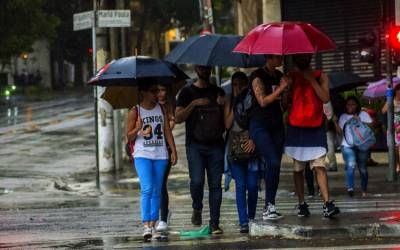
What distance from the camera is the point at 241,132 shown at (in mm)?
9727

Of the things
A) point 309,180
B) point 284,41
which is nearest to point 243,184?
point 284,41

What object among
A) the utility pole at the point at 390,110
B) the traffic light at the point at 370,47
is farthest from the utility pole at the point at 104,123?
the utility pole at the point at 390,110

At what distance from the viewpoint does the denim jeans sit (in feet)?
31.5

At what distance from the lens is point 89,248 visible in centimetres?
906

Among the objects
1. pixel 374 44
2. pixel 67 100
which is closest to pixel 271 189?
pixel 374 44

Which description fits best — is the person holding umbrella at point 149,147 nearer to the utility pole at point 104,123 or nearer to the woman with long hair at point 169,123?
the woman with long hair at point 169,123

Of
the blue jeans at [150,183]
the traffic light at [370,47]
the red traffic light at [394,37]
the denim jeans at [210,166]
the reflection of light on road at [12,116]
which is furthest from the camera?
the reflection of light on road at [12,116]

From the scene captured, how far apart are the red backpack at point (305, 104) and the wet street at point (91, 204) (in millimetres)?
1076

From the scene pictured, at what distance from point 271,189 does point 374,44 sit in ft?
26.9

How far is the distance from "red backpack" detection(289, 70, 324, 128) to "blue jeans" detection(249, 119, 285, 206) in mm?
258

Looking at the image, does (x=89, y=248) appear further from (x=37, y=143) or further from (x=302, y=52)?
(x=37, y=143)

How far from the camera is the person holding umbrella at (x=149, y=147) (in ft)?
30.7

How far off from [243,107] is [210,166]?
2.43ft

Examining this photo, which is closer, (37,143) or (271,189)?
(271,189)
